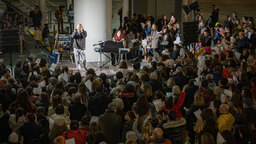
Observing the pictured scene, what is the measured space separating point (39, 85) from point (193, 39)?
237 inches

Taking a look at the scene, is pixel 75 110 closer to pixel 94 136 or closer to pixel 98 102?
pixel 98 102

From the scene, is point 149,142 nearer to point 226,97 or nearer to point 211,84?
point 226,97

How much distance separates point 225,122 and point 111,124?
1.94m

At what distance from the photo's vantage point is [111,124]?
6.27 m

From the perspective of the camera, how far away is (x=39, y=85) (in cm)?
846

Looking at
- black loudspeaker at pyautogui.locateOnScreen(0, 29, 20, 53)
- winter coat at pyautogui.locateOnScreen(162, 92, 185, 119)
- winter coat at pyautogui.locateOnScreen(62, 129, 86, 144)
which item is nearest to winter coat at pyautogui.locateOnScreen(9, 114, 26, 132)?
winter coat at pyautogui.locateOnScreen(62, 129, 86, 144)

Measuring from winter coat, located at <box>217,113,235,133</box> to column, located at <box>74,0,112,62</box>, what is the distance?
8766 mm

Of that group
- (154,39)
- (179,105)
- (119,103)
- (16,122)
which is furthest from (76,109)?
(154,39)

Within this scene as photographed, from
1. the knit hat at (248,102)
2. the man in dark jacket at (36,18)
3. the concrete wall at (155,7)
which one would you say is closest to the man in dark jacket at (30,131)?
the knit hat at (248,102)

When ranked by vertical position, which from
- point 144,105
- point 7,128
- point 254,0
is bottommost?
point 7,128

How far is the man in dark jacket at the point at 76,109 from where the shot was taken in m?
6.80

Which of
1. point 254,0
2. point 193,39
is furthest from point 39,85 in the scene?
point 254,0

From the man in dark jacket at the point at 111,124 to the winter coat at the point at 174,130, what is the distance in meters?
0.90

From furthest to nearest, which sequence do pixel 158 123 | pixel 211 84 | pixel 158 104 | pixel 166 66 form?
pixel 166 66
pixel 211 84
pixel 158 104
pixel 158 123
